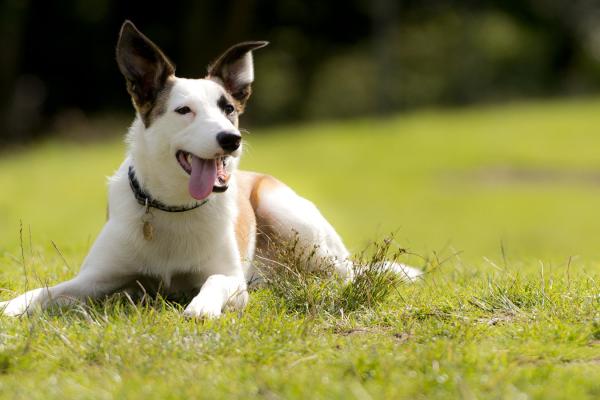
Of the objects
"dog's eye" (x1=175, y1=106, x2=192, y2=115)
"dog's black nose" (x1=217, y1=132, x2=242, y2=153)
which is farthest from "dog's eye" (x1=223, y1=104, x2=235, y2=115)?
"dog's black nose" (x1=217, y1=132, x2=242, y2=153)

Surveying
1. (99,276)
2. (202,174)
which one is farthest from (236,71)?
(99,276)

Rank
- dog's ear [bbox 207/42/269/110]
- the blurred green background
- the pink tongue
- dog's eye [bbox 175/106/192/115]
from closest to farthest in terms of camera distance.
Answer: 1. the pink tongue
2. dog's eye [bbox 175/106/192/115]
3. dog's ear [bbox 207/42/269/110]
4. the blurred green background

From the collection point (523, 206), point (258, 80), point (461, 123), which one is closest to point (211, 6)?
point (258, 80)

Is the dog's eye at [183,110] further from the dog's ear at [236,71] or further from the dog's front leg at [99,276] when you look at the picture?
the dog's front leg at [99,276]

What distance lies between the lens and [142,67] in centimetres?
566

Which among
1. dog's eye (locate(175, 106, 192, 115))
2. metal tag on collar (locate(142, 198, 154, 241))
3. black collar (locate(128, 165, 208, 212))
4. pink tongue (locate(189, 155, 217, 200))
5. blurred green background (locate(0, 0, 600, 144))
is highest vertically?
dog's eye (locate(175, 106, 192, 115))

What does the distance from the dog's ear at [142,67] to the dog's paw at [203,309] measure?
1353 mm

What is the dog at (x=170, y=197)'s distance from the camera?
17.5ft

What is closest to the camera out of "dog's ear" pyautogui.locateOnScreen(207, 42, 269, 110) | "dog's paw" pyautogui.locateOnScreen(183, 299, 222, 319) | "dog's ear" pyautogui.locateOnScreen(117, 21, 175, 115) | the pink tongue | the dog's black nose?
"dog's paw" pyautogui.locateOnScreen(183, 299, 222, 319)

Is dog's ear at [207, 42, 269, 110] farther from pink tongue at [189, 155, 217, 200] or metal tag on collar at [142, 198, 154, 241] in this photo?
metal tag on collar at [142, 198, 154, 241]

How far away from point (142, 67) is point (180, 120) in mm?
498

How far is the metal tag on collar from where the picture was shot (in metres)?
5.54

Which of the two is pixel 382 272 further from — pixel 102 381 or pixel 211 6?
pixel 211 6

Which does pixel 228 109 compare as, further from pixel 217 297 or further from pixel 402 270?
pixel 402 270
